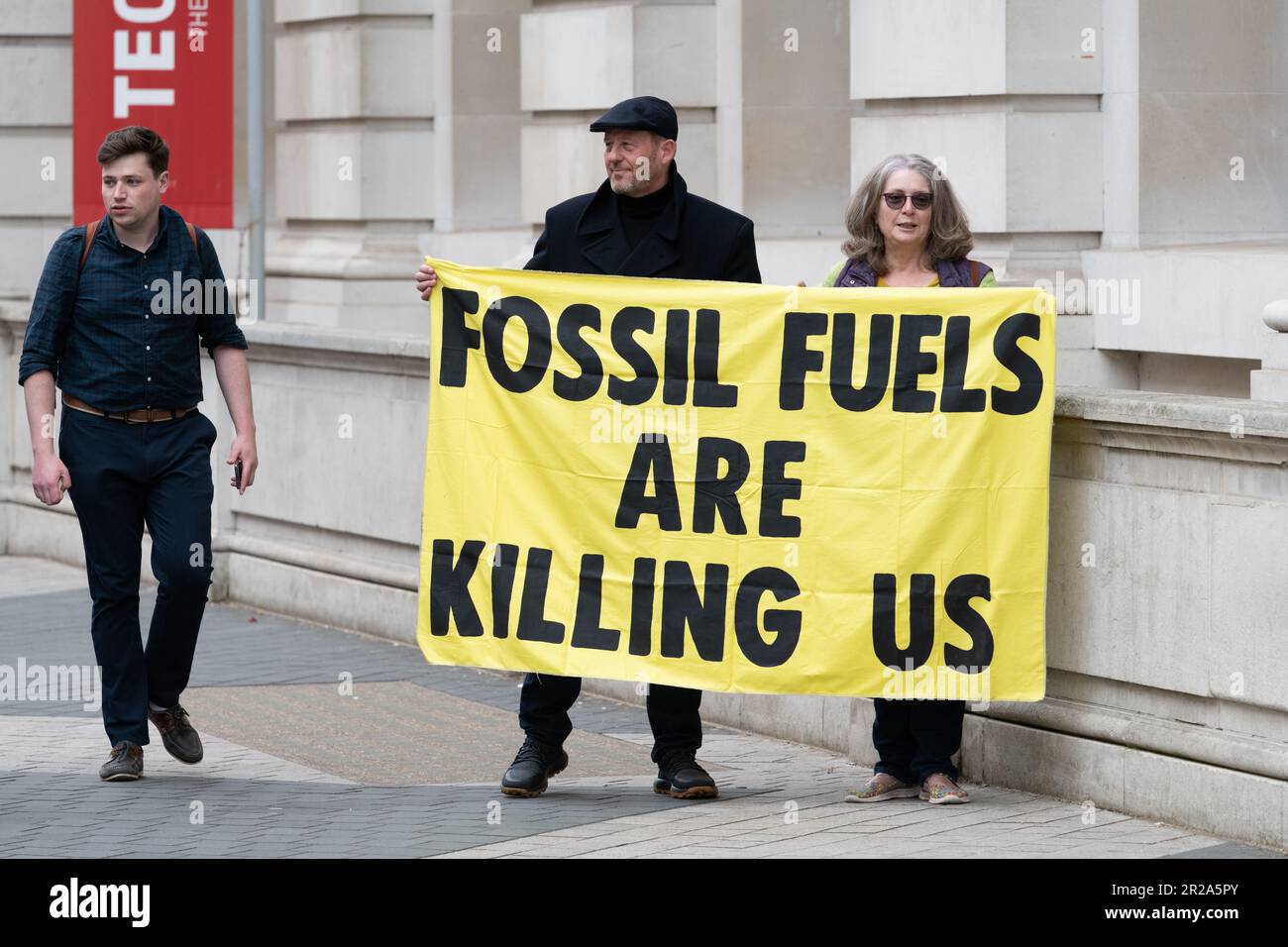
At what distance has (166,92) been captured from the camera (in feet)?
44.6

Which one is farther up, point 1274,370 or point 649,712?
point 1274,370

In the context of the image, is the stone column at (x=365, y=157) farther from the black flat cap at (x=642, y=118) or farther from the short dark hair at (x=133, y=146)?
the black flat cap at (x=642, y=118)

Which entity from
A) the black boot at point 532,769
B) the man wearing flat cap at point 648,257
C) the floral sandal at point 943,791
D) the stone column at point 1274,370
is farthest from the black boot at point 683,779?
the stone column at point 1274,370

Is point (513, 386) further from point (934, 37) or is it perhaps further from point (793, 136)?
point (793, 136)

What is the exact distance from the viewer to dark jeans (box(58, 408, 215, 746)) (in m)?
7.68

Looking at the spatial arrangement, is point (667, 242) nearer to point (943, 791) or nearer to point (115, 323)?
point (115, 323)

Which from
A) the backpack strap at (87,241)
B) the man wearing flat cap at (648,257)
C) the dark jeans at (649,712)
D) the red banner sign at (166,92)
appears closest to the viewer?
the man wearing flat cap at (648,257)

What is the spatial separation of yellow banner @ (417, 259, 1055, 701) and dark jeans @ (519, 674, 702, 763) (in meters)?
0.09

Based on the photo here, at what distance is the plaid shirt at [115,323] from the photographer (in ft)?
25.2

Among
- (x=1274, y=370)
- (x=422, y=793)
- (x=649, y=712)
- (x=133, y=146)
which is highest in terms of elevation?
(x=133, y=146)

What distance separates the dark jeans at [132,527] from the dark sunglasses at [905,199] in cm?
243

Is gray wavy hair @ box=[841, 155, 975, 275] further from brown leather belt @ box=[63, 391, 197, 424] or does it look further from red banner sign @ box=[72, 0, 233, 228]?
red banner sign @ box=[72, 0, 233, 228]

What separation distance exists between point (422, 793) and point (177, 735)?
98cm

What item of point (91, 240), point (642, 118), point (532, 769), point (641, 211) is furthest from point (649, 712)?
point (91, 240)
